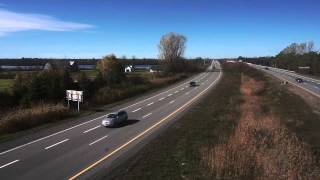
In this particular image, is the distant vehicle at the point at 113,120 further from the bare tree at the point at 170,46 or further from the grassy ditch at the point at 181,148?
the bare tree at the point at 170,46

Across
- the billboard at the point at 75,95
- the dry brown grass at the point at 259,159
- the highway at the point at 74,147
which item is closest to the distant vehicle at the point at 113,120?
the highway at the point at 74,147

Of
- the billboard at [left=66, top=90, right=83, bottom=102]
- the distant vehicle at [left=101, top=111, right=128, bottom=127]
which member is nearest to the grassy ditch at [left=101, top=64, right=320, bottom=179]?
the distant vehicle at [left=101, top=111, right=128, bottom=127]

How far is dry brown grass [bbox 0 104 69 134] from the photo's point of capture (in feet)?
105

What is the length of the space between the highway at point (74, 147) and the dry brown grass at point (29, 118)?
7.26 ft

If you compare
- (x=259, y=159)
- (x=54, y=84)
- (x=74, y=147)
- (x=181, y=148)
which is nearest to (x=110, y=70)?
(x=54, y=84)

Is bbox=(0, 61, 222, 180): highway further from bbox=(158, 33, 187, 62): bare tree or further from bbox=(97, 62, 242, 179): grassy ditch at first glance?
bbox=(158, 33, 187, 62): bare tree

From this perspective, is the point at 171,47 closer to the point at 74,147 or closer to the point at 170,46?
the point at 170,46

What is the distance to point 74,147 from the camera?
1009 inches

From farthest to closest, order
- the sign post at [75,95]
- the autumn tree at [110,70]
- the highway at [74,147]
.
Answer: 1. the autumn tree at [110,70]
2. the sign post at [75,95]
3. the highway at [74,147]

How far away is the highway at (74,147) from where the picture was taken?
2014 centimetres

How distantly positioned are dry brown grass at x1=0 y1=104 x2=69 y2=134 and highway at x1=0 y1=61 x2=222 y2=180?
221 cm

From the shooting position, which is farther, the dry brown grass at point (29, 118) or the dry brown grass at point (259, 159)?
the dry brown grass at point (29, 118)

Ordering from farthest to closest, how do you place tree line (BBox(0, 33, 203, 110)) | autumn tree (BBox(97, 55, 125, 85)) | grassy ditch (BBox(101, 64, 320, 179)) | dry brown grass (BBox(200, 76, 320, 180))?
autumn tree (BBox(97, 55, 125, 85))
tree line (BBox(0, 33, 203, 110))
grassy ditch (BBox(101, 64, 320, 179))
dry brown grass (BBox(200, 76, 320, 180))

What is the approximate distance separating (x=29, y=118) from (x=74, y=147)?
10717 millimetres
